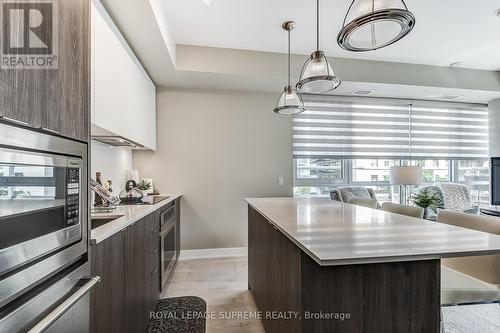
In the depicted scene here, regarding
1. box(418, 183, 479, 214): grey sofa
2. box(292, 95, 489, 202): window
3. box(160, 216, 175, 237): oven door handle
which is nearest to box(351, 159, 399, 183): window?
box(292, 95, 489, 202): window

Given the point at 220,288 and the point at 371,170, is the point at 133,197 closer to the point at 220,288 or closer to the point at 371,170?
the point at 220,288

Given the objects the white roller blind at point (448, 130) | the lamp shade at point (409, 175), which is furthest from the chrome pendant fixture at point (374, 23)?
the white roller blind at point (448, 130)

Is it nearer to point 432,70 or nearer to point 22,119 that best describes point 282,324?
point 22,119

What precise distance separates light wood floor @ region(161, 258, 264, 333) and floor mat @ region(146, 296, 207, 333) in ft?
0.25

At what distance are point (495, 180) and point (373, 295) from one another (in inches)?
150

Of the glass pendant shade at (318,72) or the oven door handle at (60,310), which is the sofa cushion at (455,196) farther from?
the oven door handle at (60,310)

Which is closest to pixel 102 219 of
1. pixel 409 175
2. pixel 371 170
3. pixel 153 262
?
pixel 153 262

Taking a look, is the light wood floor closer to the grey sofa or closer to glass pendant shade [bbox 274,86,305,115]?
glass pendant shade [bbox 274,86,305,115]

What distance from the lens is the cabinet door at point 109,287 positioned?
45.5 inches

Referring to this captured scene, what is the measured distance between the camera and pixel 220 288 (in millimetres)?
2750

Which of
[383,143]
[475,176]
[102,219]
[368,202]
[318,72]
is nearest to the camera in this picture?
[102,219]

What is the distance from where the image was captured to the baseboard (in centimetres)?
372

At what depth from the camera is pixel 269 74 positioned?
132 inches

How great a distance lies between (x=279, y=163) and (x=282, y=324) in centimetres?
278
